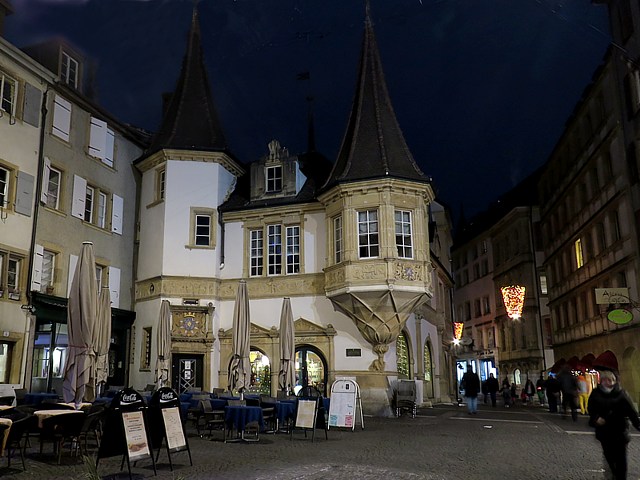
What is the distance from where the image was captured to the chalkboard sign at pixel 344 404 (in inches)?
620

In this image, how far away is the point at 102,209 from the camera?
24.6 metres

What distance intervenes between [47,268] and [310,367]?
34.0ft

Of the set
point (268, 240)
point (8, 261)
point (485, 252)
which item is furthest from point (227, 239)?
point (485, 252)

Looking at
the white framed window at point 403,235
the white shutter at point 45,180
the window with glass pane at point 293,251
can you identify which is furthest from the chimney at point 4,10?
the white framed window at point 403,235

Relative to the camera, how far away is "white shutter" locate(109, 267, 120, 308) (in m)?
24.4

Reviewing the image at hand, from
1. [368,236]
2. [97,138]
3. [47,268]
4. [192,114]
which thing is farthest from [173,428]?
[192,114]

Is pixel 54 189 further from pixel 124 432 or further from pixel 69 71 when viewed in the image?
pixel 124 432

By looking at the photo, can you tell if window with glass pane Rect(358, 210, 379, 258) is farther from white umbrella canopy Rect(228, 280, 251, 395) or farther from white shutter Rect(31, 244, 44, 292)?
white shutter Rect(31, 244, 44, 292)

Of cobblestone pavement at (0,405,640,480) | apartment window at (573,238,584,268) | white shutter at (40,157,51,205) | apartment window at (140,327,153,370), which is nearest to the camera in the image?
cobblestone pavement at (0,405,640,480)

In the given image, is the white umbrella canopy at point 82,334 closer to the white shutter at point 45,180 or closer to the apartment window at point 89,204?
the white shutter at point 45,180

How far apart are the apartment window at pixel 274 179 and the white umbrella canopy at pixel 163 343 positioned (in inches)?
288

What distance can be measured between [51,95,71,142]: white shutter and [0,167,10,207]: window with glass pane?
2.70 metres

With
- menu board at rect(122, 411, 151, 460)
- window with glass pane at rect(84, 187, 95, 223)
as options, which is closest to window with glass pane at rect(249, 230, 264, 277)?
window with glass pane at rect(84, 187, 95, 223)

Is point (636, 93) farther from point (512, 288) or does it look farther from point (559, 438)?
point (559, 438)
